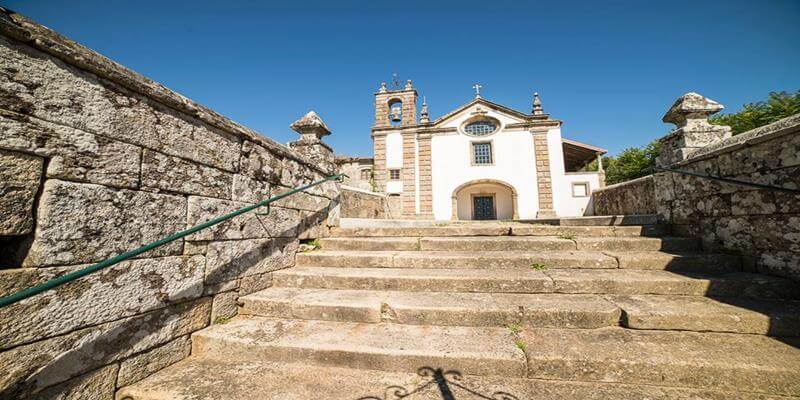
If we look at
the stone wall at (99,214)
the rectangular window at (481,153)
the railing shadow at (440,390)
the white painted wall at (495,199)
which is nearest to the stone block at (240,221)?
the stone wall at (99,214)

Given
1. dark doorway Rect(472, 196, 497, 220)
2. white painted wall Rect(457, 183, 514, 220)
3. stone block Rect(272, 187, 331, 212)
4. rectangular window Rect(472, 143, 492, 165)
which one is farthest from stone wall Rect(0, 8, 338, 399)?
dark doorway Rect(472, 196, 497, 220)

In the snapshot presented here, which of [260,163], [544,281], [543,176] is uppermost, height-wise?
[543,176]

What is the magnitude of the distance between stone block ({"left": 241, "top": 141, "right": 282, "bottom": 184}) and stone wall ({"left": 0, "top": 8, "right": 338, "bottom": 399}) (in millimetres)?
192

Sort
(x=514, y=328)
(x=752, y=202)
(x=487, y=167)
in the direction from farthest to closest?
1. (x=487, y=167)
2. (x=752, y=202)
3. (x=514, y=328)

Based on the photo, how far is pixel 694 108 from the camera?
349 cm

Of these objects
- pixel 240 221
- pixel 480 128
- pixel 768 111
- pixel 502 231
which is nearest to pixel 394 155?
pixel 480 128

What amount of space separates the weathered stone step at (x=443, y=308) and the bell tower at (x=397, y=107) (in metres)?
14.8

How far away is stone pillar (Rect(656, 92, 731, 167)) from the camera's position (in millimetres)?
3502

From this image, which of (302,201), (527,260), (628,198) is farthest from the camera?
(628,198)

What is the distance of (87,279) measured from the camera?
5.18 feet

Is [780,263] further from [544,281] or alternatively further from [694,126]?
[544,281]

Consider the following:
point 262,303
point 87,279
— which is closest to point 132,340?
point 87,279

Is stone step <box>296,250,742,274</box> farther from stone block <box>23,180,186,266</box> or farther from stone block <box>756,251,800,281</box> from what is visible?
stone block <box>23,180,186,266</box>

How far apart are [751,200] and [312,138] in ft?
16.7
